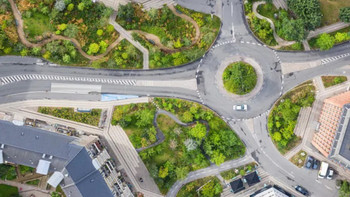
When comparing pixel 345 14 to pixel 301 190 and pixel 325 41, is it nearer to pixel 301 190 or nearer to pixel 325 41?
pixel 325 41

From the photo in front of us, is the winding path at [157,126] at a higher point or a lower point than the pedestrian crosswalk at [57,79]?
lower

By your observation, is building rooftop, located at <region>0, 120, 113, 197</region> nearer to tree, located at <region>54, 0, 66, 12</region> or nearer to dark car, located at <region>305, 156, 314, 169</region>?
tree, located at <region>54, 0, 66, 12</region>

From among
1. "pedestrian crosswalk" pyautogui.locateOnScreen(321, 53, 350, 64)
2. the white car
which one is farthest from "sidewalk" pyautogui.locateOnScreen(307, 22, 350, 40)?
the white car


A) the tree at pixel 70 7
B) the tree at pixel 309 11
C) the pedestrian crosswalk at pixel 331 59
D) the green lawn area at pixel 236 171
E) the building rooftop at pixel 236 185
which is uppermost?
the tree at pixel 70 7

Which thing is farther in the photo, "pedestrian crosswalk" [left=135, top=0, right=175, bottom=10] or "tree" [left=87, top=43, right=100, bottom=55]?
"pedestrian crosswalk" [left=135, top=0, right=175, bottom=10]

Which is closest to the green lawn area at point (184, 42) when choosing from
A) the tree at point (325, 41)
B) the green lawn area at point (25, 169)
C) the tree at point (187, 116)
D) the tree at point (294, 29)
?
the tree at point (187, 116)

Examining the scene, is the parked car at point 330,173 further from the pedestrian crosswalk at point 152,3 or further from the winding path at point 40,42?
the winding path at point 40,42
